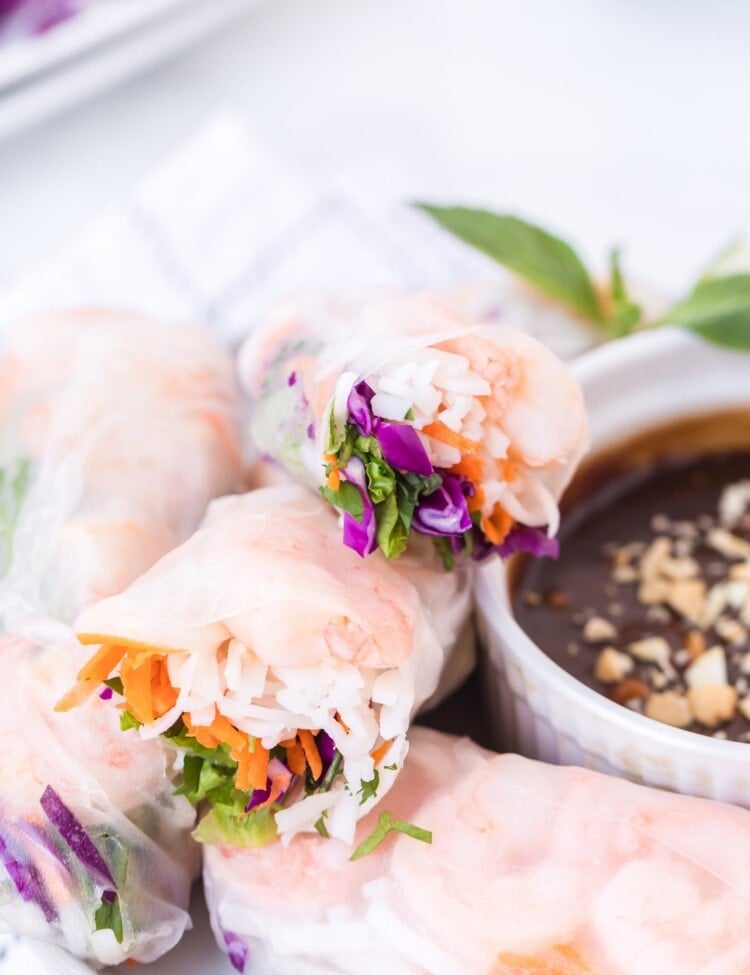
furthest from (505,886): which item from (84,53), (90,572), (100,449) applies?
(84,53)

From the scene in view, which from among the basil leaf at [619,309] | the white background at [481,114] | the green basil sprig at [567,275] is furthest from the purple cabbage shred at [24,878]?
the white background at [481,114]

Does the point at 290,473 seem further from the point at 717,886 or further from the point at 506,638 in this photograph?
the point at 717,886

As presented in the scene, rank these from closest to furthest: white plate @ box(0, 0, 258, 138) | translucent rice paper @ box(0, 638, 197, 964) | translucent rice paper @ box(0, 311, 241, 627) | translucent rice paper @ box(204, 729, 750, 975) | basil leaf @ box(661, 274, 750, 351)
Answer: translucent rice paper @ box(204, 729, 750, 975) < translucent rice paper @ box(0, 638, 197, 964) < translucent rice paper @ box(0, 311, 241, 627) < basil leaf @ box(661, 274, 750, 351) < white plate @ box(0, 0, 258, 138)

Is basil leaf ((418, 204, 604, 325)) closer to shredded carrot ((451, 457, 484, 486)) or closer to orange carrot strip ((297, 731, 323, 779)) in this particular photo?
shredded carrot ((451, 457, 484, 486))

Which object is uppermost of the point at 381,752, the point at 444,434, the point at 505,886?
the point at 444,434

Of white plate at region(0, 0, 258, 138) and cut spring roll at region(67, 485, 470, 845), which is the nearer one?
cut spring roll at region(67, 485, 470, 845)

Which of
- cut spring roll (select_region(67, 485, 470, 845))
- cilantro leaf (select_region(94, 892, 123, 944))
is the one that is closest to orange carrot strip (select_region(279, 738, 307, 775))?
cut spring roll (select_region(67, 485, 470, 845))

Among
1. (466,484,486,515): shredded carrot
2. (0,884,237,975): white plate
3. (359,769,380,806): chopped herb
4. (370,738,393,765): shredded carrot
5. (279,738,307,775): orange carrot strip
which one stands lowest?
(0,884,237,975): white plate

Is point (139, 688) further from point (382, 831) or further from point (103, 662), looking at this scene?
point (382, 831)
